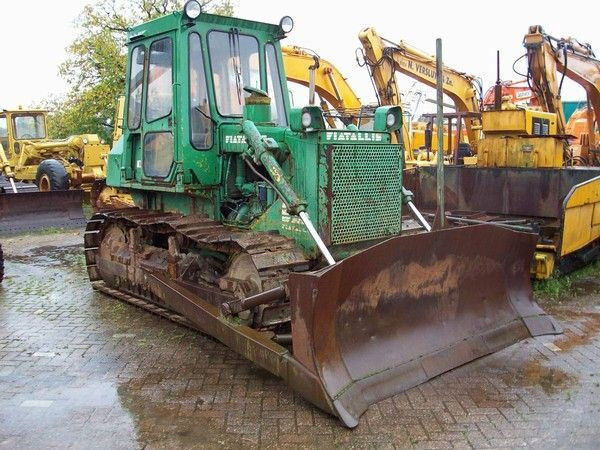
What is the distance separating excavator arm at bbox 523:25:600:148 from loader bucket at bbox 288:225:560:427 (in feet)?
21.3

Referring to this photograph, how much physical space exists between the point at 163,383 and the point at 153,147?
281 cm

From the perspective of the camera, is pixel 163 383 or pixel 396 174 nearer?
pixel 163 383

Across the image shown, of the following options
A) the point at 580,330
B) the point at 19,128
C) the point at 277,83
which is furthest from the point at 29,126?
the point at 580,330

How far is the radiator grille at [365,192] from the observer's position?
17.9ft

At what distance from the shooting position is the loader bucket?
14.2ft

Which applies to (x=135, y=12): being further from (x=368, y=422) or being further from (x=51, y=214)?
(x=368, y=422)

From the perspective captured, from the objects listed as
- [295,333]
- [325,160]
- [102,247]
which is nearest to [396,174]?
[325,160]

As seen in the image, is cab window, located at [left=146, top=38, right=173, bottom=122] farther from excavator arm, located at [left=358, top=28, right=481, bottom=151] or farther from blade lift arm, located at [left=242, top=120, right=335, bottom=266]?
excavator arm, located at [left=358, top=28, right=481, bottom=151]

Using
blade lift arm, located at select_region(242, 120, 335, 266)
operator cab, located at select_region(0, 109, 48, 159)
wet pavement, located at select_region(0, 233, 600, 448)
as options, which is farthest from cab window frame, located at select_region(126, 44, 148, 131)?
operator cab, located at select_region(0, 109, 48, 159)

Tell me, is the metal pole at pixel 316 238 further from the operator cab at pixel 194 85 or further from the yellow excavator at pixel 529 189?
the yellow excavator at pixel 529 189

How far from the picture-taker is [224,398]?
4.80 meters

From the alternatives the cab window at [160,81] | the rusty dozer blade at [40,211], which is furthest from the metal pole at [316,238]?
the rusty dozer blade at [40,211]

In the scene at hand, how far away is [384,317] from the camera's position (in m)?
4.84

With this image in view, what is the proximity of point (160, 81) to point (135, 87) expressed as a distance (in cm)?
65
